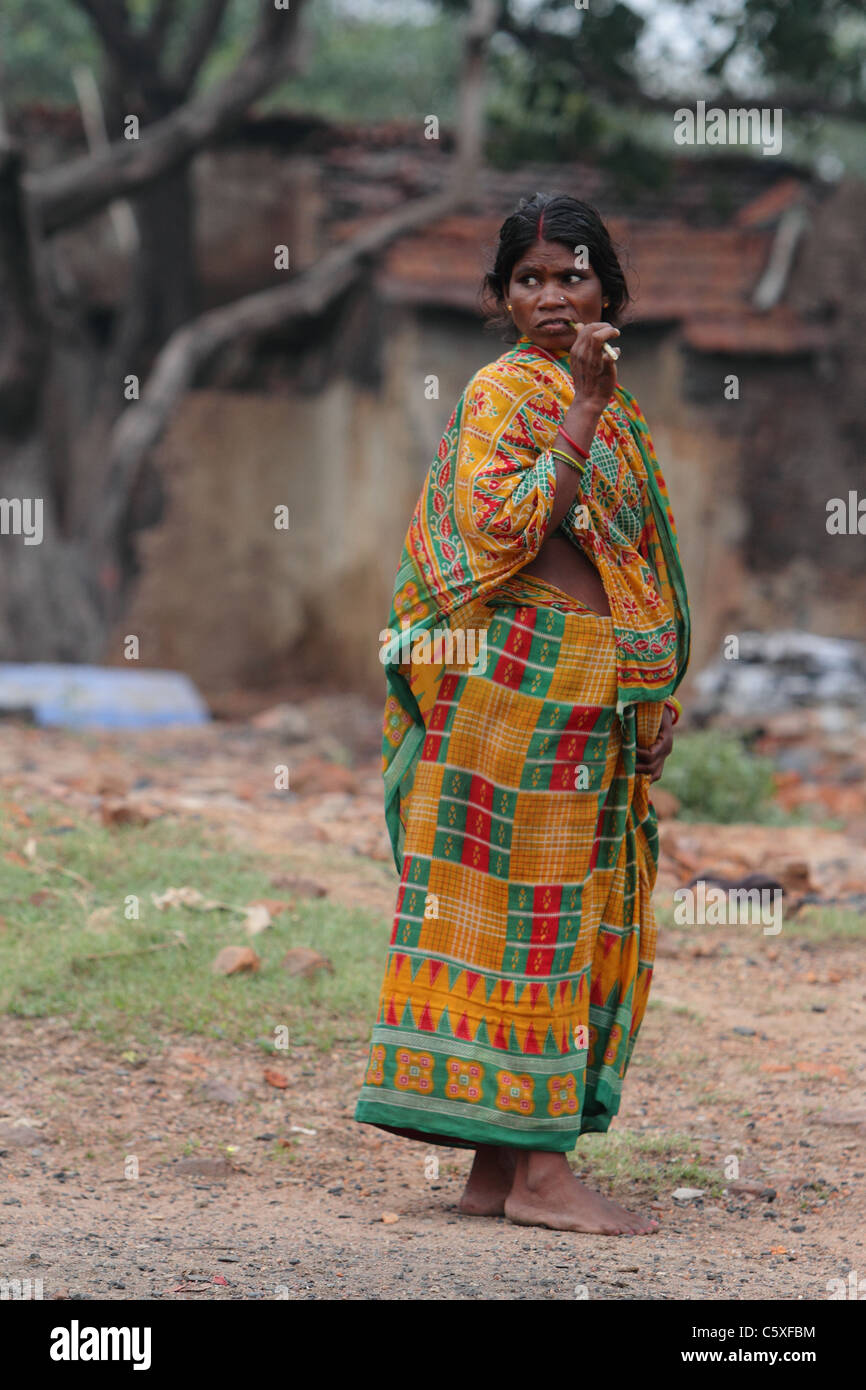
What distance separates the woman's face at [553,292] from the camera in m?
3.00

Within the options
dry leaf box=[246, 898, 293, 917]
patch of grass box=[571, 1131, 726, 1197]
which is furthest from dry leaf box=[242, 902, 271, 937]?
patch of grass box=[571, 1131, 726, 1197]

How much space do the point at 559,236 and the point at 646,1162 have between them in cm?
197

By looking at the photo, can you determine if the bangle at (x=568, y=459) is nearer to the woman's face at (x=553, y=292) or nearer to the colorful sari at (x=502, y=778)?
the colorful sari at (x=502, y=778)

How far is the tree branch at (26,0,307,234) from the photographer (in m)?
10.2

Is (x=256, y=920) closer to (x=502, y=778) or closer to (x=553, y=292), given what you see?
(x=502, y=778)

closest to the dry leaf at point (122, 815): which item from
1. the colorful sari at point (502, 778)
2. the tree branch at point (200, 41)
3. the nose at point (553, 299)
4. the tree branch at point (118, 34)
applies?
the colorful sari at point (502, 778)

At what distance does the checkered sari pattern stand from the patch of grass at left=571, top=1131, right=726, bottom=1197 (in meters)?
0.52

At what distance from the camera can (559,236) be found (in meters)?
2.98

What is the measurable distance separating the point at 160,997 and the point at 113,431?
8.86 meters

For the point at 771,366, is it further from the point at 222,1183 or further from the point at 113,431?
the point at 222,1183

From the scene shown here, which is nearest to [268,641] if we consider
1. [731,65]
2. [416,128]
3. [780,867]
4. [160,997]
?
[416,128]

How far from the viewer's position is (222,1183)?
3.34 m

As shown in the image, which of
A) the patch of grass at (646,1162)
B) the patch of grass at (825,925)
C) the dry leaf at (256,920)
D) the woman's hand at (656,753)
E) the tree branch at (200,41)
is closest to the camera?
the woman's hand at (656,753)

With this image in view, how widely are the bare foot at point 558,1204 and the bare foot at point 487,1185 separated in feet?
0.26
